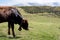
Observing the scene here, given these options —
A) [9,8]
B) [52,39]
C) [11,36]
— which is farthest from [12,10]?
[52,39]

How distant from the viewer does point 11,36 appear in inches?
798

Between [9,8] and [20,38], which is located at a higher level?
[9,8]

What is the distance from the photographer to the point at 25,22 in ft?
66.3

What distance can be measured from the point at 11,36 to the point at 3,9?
2.24 meters

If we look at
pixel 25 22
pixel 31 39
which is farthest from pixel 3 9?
pixel 31 39

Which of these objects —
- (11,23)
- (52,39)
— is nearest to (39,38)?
(52,39)

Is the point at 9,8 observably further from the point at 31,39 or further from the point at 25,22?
the point at 31,39

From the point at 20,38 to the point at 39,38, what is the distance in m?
Result: 1.62

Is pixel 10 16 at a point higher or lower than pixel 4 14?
lower

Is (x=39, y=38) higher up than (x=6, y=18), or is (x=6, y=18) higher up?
(x=6, y=18)

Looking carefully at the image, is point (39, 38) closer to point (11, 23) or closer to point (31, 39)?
point (31, 39)

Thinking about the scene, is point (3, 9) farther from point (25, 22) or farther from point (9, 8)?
point (25, 22)

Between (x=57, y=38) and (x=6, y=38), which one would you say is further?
(x=57, y=38)

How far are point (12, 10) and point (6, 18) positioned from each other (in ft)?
2.59
